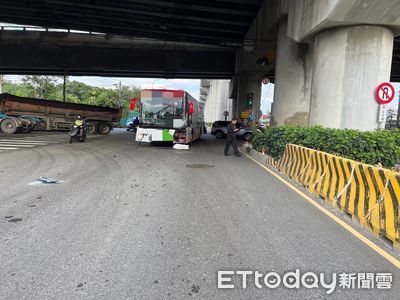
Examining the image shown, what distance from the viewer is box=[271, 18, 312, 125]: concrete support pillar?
60.1ft

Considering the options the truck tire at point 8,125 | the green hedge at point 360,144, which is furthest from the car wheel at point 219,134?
the green hedge at point 360,144

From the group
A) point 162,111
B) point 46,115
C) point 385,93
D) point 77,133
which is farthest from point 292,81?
point 46,115

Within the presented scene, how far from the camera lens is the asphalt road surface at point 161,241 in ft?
12.2

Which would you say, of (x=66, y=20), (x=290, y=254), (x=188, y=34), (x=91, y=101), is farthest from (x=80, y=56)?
(x=91, y=101)

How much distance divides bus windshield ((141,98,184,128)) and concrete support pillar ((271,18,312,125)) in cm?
516

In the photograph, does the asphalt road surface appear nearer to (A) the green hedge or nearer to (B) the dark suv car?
(A) the green hedge

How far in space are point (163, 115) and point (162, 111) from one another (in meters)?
0.22

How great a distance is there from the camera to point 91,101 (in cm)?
8138

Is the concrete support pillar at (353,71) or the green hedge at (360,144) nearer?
the green hedge at (360,144)

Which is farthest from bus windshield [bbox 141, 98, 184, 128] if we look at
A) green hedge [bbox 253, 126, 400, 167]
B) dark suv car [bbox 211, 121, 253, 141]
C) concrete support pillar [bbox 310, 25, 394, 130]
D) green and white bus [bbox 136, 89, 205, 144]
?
dark suv car [bbox 211, 121, 253, 141]

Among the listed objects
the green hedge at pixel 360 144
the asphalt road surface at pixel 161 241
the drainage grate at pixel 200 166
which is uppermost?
the green hedge at pixel 360 144

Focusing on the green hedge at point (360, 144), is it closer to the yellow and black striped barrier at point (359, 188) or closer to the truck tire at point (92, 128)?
the yellow and black striped barrier at point (359, 188)

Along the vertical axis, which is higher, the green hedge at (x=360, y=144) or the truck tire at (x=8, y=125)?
the green hedge at (x=360, y=144)

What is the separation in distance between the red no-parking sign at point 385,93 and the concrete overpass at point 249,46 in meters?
0.45
